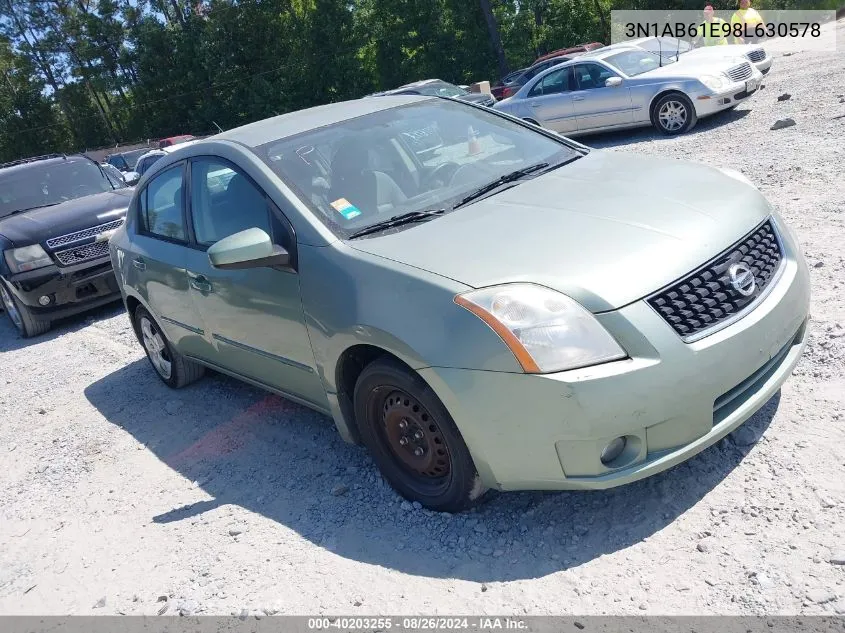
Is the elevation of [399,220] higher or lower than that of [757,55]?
higher

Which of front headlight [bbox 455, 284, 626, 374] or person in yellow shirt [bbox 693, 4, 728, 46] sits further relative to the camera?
person in yellow shirt [bbox 693, 4, 728, 46]

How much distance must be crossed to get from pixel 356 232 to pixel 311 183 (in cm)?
45

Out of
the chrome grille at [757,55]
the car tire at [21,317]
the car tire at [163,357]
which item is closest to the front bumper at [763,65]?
the chrome grille at [757,55]

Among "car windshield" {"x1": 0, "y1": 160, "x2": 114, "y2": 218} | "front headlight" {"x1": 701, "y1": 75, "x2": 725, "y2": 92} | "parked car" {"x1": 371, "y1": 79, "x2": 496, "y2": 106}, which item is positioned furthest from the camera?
"parked car" {"x1": 371, "y1": 79, "x2": 496, "y2": 106}

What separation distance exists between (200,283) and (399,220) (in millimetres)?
1472

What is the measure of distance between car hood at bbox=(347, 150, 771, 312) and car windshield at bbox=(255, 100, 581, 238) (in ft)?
0.83

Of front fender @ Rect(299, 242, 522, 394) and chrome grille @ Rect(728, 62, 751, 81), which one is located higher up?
front fender @ Rect(299, 242, 522, 394)

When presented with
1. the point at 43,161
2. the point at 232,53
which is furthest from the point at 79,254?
the point at 232,53

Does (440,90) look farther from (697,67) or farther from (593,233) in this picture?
(593,233)

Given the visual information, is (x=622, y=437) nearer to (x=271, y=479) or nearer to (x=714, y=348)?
(x=714, y=348)

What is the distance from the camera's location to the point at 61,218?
848 centimetres

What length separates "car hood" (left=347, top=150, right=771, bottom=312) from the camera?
2.90 m

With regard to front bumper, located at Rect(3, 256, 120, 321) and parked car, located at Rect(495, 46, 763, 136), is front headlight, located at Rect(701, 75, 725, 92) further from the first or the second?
front bumper, located at Rect(3, 256, 120, 321)

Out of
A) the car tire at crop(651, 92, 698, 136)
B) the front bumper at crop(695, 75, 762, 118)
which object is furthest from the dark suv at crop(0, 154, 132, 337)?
the front bumper at crop(695, 75, 762, 118)
